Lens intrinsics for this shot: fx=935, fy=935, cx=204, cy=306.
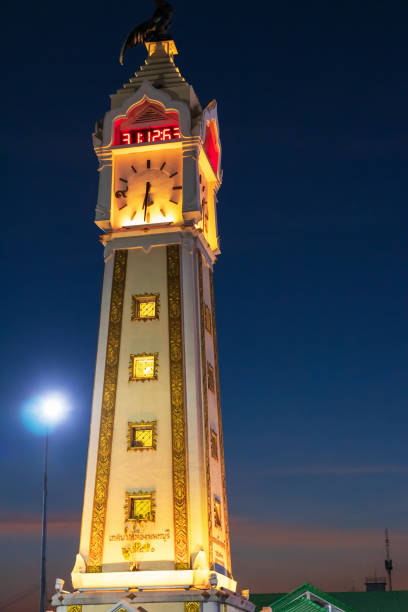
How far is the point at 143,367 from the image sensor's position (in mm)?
35219

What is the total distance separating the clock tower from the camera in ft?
105

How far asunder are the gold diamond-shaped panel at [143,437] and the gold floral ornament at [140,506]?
179 centimetres

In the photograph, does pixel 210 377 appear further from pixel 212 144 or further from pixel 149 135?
pixel 212 144

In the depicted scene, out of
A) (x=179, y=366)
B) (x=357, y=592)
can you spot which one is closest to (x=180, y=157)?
(x=179, y=366)

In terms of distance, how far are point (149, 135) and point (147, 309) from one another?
761 cm

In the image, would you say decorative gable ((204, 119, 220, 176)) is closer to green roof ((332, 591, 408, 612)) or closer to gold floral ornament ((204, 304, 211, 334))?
gold floral ornament ((204, 304, 211, 334))

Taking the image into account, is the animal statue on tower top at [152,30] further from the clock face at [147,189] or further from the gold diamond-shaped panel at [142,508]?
the gold diamond-shaped panel at [142,508]

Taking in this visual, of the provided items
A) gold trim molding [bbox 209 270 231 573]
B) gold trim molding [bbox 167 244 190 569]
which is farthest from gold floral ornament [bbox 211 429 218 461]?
gold trim molding [bbox 167 244 190 569]

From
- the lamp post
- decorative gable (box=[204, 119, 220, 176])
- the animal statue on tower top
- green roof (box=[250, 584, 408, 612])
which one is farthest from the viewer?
green roof (box=[250, 584, 408, 612])

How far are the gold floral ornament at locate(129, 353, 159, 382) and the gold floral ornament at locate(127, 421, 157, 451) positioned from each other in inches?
70.2

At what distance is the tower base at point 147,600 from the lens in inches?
1219

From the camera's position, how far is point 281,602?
3981cm

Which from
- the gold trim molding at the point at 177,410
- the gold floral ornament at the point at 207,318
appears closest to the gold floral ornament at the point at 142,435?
the gold trim molding at the point at 177,410

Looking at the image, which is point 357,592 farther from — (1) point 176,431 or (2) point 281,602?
(1) point 176,431
